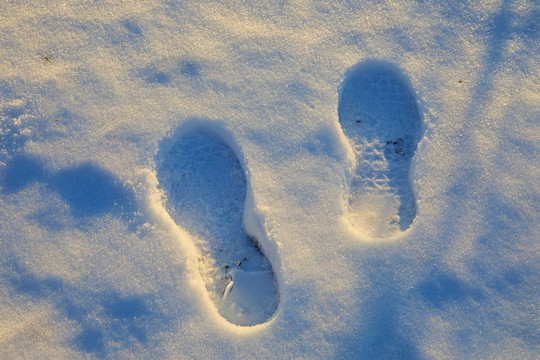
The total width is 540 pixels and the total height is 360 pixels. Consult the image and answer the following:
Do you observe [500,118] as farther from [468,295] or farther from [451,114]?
[468,295]

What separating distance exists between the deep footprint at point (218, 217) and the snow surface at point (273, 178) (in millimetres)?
39

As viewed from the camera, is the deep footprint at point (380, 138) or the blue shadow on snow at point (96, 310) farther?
the deep footprint at point (380, 138)

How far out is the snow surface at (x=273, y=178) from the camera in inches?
91.0

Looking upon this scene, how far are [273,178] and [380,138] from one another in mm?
714

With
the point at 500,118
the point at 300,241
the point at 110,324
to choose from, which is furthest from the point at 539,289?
the point at 110,324

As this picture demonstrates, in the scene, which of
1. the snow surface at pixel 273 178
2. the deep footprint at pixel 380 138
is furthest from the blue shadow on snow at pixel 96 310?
the deep footprint at pixel 380 138

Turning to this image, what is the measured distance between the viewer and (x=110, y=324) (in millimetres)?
2295

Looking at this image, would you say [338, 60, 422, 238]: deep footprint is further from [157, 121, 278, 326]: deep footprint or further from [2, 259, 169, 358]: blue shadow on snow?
[2, 259, 169, 358]: blue shadow on snow

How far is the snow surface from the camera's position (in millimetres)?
2311

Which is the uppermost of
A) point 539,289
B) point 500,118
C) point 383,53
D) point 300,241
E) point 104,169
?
point 383,53

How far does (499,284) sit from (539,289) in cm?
24

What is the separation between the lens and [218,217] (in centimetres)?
246

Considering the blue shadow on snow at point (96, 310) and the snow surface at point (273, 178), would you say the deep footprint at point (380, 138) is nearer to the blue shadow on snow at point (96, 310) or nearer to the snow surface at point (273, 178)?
the snow surface at point (273, 178)

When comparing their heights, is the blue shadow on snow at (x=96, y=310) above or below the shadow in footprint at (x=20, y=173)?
below
